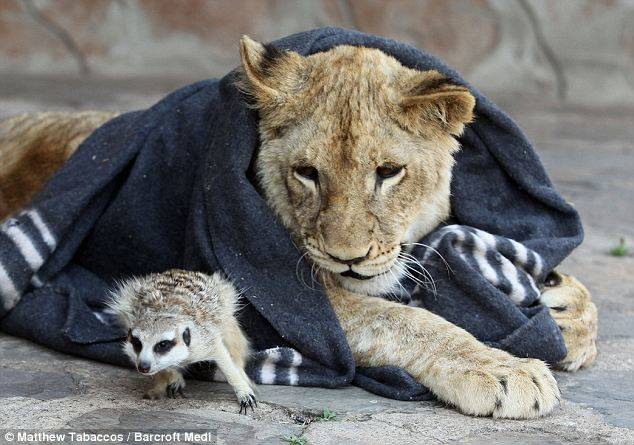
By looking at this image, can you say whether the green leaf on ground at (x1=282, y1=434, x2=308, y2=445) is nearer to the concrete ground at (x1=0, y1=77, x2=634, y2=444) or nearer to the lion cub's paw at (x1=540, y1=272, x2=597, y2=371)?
the concrete ground at (x1=0, y1=77, x2=634, y2=444)

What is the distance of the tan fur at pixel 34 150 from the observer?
16.6 ft

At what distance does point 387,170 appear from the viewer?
12.8 ft

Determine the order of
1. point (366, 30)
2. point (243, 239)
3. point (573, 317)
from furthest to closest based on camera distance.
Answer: point (366, 30) < point (573, 317) < point (243, 239)

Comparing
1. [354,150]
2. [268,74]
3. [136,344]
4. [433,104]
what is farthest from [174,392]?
[433,104]

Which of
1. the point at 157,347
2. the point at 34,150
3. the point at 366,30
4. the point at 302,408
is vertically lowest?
the point at 302,408

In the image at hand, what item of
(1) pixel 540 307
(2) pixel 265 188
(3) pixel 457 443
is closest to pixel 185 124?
(2) pixel 265 188

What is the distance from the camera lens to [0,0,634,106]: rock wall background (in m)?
11.6

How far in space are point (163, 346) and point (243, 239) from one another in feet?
2.43

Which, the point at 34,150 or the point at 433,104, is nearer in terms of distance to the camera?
the point at 433,104

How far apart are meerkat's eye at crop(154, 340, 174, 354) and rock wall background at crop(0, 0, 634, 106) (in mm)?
8535

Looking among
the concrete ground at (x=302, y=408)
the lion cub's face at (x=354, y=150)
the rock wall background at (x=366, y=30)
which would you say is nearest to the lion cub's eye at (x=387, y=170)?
the lion cub's face at (x=354, y=150)

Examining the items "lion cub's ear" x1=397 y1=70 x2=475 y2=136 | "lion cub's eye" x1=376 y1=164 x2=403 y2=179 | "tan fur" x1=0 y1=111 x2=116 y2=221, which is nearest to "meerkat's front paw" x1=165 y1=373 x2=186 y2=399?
"lion cub's eye" x1=376 y1=164 x2=403 y2=179

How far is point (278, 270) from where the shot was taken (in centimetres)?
398

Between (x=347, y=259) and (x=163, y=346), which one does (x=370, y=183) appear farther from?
(x=163, y=346)
